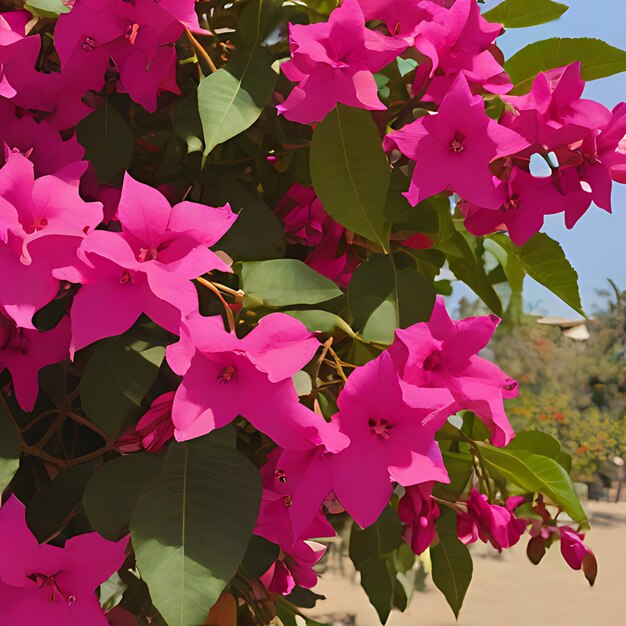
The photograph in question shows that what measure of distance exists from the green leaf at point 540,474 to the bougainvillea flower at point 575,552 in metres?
0.07

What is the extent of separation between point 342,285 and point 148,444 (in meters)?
0.24

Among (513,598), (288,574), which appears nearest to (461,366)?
(288,574)

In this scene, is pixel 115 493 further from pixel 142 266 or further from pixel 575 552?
pixel 575 552

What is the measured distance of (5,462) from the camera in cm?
47

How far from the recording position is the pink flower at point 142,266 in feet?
1.35

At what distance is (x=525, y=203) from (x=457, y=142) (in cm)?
8

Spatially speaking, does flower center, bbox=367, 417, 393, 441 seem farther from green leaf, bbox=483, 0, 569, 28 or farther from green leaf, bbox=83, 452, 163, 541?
green leaf, bbox=483, 0, 569, 28

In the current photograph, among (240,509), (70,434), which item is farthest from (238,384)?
(70,434)

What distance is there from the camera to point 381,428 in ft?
1.47

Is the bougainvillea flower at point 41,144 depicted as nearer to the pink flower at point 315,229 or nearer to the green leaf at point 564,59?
the pink flower at point 315,229

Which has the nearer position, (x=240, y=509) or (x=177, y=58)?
(x=240, y=509)

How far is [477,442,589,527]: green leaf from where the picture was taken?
23.8 inches

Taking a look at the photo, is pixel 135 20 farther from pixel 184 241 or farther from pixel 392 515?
pixel 392 515

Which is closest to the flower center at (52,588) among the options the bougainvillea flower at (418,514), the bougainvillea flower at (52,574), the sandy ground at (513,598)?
the bougainvillea flower at (52,574)
